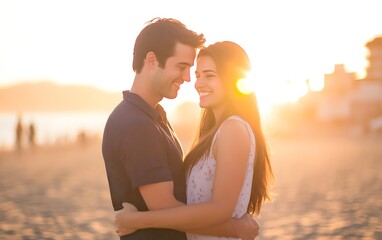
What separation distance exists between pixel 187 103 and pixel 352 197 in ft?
369

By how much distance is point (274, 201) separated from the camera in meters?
13.0

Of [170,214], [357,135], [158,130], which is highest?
[158,130]

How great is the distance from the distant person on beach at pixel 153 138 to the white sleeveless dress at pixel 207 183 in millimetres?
55

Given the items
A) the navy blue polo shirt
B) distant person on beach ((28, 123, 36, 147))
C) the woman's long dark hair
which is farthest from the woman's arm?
distant person on beach ((28, 123, 36, 147))

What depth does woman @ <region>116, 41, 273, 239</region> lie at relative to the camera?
3.49 m

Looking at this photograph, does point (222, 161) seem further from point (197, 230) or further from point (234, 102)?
point (234, 102)

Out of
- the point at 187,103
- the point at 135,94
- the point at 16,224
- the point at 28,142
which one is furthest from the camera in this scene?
the point at 187,103

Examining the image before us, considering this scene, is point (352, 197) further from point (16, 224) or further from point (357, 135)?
point (357, 135)

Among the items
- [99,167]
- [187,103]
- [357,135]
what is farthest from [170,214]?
[187,103]

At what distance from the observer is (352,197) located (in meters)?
13.1

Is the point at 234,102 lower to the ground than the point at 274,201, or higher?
higher

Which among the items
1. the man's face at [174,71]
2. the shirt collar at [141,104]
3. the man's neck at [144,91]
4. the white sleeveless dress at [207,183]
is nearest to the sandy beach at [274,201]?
the white sleeveless dress at [207,183]

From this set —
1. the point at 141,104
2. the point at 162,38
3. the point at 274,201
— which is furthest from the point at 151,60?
the point at 274,201

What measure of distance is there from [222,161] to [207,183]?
30 centimetres
